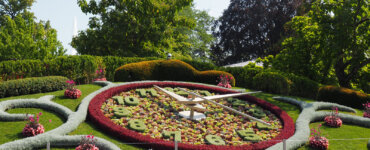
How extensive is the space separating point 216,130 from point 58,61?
9292 mm

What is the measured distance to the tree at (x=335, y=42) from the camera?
514 inches

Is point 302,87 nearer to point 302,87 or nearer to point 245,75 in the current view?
point 302,87

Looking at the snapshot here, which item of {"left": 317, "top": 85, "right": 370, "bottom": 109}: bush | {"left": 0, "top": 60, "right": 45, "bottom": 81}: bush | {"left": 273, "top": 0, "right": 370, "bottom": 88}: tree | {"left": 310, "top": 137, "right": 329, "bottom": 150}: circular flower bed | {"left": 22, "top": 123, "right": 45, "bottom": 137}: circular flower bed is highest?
{"left": 273, "top": 0, "right": 370, "bottom": 88}: tree

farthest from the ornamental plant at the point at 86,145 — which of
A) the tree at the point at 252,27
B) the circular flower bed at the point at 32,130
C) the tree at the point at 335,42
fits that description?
the tree at the point at 252,27

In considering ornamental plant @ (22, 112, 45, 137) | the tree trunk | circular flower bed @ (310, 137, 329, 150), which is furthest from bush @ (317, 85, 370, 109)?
ornamental plant @ (22, 112, 45, 137)

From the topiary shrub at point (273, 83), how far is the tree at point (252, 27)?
1184 cm

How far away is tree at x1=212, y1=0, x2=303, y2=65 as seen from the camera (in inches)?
1047

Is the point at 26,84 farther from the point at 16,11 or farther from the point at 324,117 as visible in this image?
the point at 16,11

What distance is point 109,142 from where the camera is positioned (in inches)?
255

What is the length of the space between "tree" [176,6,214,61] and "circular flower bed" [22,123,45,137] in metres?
25.9

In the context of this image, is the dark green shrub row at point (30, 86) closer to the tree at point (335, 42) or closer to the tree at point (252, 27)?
the tree at point (335, 42)

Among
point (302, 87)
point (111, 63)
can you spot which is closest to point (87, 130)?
point (111, 63)

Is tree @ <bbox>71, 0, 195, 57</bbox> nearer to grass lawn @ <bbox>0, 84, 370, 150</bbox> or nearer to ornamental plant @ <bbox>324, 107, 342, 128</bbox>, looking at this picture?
grass lawn @ <bbox>0, 84, 370, 150</bbox>

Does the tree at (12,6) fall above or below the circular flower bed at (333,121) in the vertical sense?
above
